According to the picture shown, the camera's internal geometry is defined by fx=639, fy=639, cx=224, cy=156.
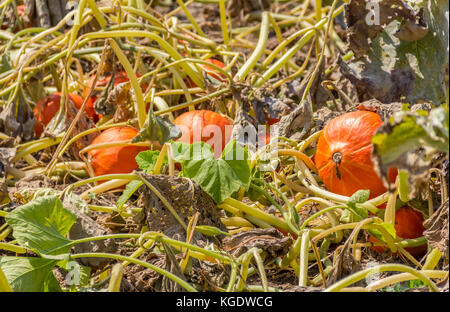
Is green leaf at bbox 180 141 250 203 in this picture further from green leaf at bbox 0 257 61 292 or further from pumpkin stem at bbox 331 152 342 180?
green leaf at bbox 0 257 61 292

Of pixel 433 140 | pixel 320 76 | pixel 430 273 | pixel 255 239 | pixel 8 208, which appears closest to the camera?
pixel 433 140

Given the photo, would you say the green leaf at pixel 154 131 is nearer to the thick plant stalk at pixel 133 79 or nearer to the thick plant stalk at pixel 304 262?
the thick plant stalk at pixel 133 79

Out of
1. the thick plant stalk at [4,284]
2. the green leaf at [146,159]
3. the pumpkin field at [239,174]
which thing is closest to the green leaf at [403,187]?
the pumpkin field at [239,174]

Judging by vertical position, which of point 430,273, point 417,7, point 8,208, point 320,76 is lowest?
point 430,273

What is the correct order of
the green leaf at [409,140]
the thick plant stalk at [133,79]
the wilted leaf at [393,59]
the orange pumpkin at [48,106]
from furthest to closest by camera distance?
the orange pumpkin at [48,106] → the wilted leaf at [393,59] → the thick plant stalk at [133,79] → the green leaf at [409,140]
